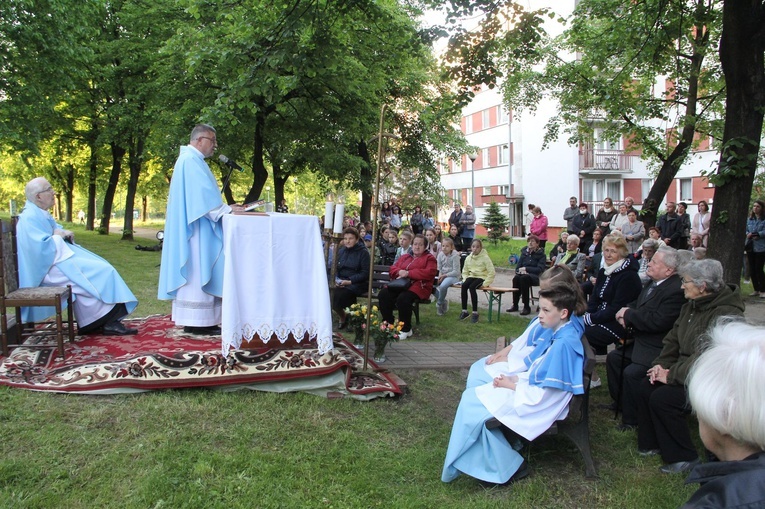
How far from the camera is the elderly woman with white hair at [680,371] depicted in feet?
12.9

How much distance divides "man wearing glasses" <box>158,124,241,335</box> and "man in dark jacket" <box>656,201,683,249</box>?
11060mm

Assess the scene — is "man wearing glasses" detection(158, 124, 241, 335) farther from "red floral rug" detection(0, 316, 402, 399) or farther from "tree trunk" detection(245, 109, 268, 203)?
"tree trunk" detection(245, 109, 268, 203)

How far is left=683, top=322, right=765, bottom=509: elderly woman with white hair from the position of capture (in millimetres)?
1436

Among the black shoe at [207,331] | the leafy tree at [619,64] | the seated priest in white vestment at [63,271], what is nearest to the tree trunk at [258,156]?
the leafy tree at [619,64]

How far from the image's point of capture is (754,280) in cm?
1222

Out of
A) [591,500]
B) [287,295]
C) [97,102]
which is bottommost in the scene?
[591,500]

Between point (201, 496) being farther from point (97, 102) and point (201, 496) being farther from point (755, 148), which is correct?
point (97, 102)

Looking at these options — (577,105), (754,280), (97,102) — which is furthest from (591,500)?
(97,102)

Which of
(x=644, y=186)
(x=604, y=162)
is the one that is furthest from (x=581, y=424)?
(x=644, y=186)

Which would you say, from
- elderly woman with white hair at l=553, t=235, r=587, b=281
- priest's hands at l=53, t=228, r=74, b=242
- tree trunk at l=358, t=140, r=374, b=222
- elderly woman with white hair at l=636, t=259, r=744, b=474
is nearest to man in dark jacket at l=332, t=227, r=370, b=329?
priest's hands at l=53, t=228, r=74, b=242

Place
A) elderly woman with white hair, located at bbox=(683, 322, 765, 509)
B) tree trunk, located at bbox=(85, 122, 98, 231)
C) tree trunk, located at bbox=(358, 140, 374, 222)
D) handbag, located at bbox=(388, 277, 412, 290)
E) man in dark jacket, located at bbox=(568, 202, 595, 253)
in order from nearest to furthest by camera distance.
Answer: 1. elderly woman with white hair, located at bbox=(683, 322, 765, 509)
2. handbag, located at bbox=(388, 277, 412, 290)
3. man in dark jacket, located at bbox=(568, 202, 595, 253)
4. tree trunk, located at bbox=(358, 140, 374, 222)
5. tree trunk, located at bbox=(85, 122, 98, 231)

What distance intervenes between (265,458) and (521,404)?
1605 mm

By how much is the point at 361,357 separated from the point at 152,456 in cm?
233

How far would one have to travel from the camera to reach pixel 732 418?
1556mm
